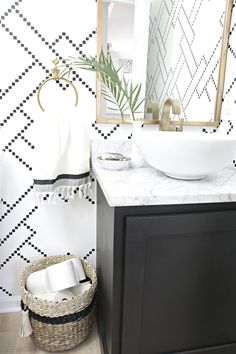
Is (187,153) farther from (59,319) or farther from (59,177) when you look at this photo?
(59,319)

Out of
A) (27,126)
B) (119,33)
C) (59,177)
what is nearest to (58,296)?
(59,177)

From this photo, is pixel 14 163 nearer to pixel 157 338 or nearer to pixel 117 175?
pixel 117 175

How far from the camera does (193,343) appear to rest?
1.06 metres

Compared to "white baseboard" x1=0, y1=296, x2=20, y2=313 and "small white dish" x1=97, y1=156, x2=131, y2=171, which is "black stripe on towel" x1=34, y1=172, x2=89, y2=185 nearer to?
"small white dish" x1=97, y1=156, x2=131, y2=171

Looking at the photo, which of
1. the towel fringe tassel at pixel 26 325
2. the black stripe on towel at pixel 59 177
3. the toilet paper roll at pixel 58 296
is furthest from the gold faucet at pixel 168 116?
the towel fringe tassel at pixel 26 325

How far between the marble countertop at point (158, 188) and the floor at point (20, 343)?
32.8 inches

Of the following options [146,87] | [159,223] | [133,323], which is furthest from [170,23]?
[133,323]

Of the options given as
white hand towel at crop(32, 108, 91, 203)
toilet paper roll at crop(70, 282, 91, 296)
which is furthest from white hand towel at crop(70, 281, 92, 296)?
white hand towel at crop(32, 108, 91, 203)

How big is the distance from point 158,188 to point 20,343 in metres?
1.03

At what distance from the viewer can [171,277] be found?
959mm

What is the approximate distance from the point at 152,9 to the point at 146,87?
0.34 metres

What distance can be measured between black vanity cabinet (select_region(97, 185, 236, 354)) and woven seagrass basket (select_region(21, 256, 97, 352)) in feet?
0.85

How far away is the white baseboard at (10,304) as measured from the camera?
1.48 meters

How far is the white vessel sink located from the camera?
0.90 metres
